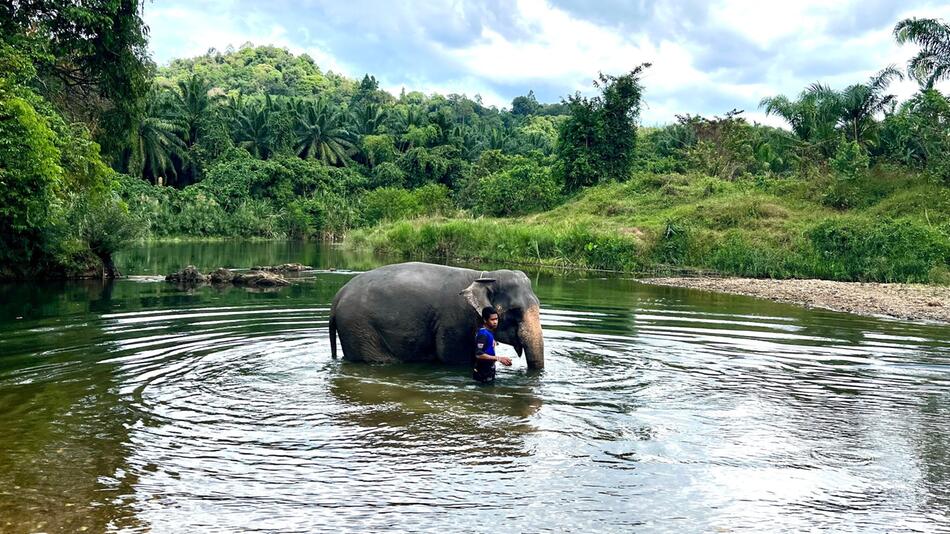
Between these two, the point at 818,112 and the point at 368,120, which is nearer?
the point at 818,112

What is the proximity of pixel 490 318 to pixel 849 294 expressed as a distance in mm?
18070

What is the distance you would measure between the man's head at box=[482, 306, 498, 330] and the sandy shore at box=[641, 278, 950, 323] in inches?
530

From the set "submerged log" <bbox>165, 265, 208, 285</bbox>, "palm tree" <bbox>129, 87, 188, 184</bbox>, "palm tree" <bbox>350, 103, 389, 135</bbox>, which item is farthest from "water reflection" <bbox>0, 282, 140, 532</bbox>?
"palm tree" <bbox>350, 103, 389, 135</bbox>

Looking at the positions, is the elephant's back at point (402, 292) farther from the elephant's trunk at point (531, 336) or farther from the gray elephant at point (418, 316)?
the elephant's trunk at point (531, 336)

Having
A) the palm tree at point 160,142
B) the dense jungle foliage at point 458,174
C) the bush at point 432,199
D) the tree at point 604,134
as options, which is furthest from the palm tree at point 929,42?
the palm tree at point 160,142

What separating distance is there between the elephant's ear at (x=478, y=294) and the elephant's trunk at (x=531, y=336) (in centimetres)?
60

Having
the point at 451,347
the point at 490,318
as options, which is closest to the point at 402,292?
the point at 451,347

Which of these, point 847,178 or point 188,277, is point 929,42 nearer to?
point 847,178

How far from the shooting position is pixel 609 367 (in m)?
12.7

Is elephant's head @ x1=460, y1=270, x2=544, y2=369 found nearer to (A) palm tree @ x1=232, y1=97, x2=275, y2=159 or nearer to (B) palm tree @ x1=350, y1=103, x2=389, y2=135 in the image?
(A) palm tree @ x1=232, y1=97, x2=275, y2=159

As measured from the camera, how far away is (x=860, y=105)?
48625 millimetres

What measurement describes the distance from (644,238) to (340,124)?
6271 cm

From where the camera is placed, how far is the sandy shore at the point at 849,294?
21234mm

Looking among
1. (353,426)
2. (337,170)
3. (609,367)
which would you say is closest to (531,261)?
(609,367)
